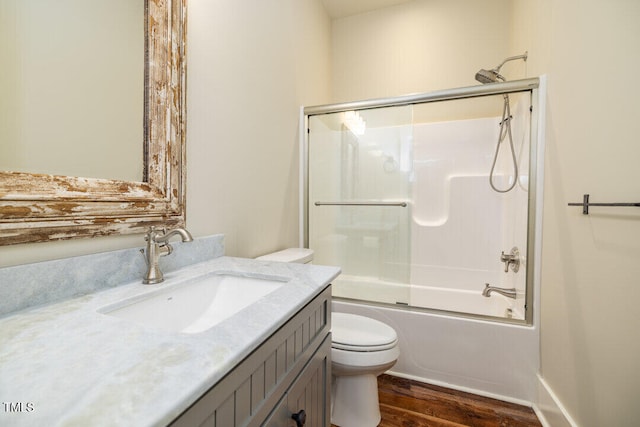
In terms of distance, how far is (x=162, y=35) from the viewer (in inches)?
36.9

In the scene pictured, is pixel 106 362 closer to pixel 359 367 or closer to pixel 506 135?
pixel 359 367

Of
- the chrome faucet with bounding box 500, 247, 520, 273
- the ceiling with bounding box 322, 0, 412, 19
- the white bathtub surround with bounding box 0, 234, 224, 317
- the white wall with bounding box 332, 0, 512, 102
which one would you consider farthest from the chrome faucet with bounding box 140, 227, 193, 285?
the ceiling with bounding box 322, 0, 412, 19

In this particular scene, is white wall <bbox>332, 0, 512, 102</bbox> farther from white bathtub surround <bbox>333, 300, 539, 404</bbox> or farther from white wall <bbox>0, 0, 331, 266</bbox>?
white bathtub surround <bbox>333, 300, 539, 404</bbox>

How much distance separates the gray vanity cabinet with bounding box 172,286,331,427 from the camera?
1.44 feet

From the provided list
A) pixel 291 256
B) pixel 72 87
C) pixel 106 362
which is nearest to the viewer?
pixel 106 362

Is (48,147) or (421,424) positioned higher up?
(48,147)

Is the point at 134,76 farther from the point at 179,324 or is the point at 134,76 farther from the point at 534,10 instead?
the point at 534,10

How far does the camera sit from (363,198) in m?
2.08

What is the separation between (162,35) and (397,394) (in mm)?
1999

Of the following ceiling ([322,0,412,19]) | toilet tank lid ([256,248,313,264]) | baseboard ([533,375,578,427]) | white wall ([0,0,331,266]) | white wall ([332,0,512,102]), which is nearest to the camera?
white wall ([0,0,331,266])

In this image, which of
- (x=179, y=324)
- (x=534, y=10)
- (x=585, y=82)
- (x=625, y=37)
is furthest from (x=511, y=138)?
(x=179, y=324)

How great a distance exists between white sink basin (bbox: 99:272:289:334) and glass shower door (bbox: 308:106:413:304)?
3.97 ft

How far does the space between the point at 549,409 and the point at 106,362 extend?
185 cm

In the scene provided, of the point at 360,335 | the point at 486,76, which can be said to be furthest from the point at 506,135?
the point at 360,335
